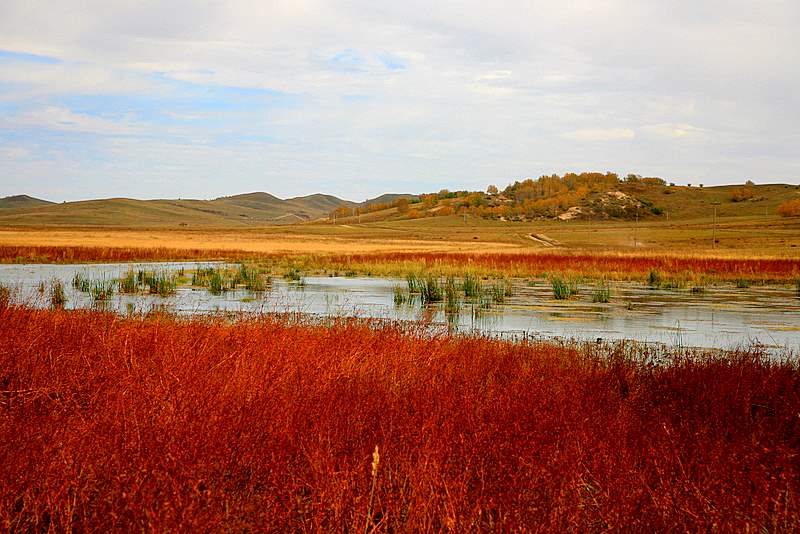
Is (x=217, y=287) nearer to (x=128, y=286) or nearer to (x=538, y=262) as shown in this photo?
(x=128, y=286)

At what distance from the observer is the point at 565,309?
2286cm

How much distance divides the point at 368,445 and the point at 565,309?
17956 millimetres

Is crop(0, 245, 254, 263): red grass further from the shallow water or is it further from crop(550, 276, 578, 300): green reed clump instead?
crop(550, 276, 578, 300): green reed clump

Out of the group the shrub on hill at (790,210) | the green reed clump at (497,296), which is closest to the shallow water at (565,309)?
the green reed clump at (497,296)

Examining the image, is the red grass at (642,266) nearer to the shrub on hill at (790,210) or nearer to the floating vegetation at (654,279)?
the floating vegetation at (654,279)

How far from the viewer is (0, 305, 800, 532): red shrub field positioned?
174 inches

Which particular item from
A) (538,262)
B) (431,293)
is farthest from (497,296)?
(538,262)

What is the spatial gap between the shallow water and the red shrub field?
7478mm

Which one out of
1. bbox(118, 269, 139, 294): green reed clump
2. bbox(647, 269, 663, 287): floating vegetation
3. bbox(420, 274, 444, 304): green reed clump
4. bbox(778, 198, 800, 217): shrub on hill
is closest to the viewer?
bbox(420, 274, 444, 304): green reed clump

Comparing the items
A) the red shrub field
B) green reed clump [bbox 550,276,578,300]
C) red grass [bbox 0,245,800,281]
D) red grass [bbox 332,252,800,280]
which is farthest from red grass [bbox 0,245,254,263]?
the red shrub field

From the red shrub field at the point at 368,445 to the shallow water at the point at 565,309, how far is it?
294 inches

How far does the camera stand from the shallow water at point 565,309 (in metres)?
17.2

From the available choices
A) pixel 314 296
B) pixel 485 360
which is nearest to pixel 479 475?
pixel 485 360

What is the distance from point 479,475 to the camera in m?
5.10
